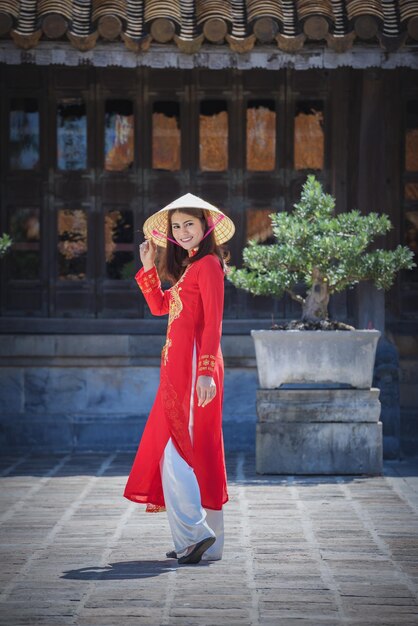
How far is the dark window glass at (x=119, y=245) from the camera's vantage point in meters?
10.8

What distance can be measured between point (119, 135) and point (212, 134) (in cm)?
82

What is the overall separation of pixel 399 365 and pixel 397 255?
71.3 inches

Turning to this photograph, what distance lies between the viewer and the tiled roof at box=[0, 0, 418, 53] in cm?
945

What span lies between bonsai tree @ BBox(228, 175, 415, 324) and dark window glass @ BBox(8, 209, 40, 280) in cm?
241

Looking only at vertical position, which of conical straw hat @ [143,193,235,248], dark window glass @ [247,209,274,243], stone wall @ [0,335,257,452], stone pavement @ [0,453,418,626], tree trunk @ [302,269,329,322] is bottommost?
stone pavement @ [0,453,418,626]

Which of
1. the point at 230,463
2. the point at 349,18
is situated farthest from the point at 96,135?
the point at 230,463

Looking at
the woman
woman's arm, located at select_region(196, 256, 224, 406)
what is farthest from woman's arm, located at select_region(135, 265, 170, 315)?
woman's arm, located at select_region(196, 256, 224, 406)

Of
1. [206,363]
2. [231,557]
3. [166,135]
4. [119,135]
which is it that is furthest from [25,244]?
[231,557]

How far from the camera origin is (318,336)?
8.85 meters

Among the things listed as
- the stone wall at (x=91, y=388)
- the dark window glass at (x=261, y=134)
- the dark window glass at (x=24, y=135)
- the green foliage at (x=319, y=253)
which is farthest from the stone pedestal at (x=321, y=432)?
the dark window glass at (x=24, y=135)

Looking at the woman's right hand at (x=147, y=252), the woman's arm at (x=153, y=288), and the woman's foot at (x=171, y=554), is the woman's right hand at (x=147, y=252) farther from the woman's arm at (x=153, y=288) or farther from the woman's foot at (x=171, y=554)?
the woman's foot at (x=171, y=554)

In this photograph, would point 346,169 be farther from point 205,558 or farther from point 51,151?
point 205,558

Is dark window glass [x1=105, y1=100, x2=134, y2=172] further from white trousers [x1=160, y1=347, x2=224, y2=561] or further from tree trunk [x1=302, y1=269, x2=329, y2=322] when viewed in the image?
white trousers [x1=160, y1=347, x2=224, y2=561]

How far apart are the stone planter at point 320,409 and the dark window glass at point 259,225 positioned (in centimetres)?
206
